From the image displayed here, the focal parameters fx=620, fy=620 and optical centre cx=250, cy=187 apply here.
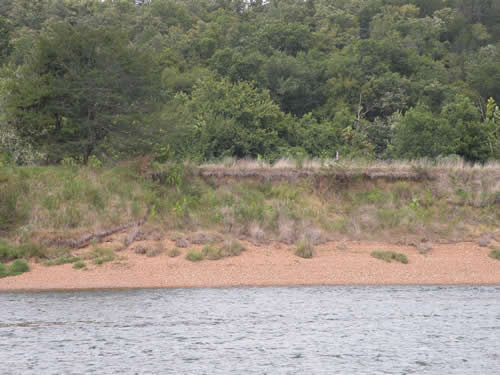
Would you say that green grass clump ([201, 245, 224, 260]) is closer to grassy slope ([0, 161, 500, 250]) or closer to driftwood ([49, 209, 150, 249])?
grassy slope ([0, 161, 500, 250])

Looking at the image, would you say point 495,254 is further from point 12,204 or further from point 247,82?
point 247,82

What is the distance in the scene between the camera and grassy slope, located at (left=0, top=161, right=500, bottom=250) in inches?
942

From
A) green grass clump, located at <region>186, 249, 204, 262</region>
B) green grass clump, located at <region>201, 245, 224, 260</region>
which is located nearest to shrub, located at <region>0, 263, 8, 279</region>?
green grass clump, located at <region>186, 249, 204, 262</region>

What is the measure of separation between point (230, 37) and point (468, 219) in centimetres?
5210

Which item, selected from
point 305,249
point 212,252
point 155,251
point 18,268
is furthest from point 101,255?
point 305,249

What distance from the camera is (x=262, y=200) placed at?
26375 mm

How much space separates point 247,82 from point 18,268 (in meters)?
33.9

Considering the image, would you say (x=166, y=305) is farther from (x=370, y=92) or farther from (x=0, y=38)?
(x=0, y=38)

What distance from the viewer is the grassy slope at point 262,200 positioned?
23.9 meters

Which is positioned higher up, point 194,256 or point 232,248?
point 232,248

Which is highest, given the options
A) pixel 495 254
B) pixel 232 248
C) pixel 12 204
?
pixel 12 204

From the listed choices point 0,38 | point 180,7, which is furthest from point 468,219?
point 180,7

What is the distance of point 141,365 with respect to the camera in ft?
42.7

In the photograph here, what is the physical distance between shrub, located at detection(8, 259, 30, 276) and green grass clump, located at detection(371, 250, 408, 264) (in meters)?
12.4
